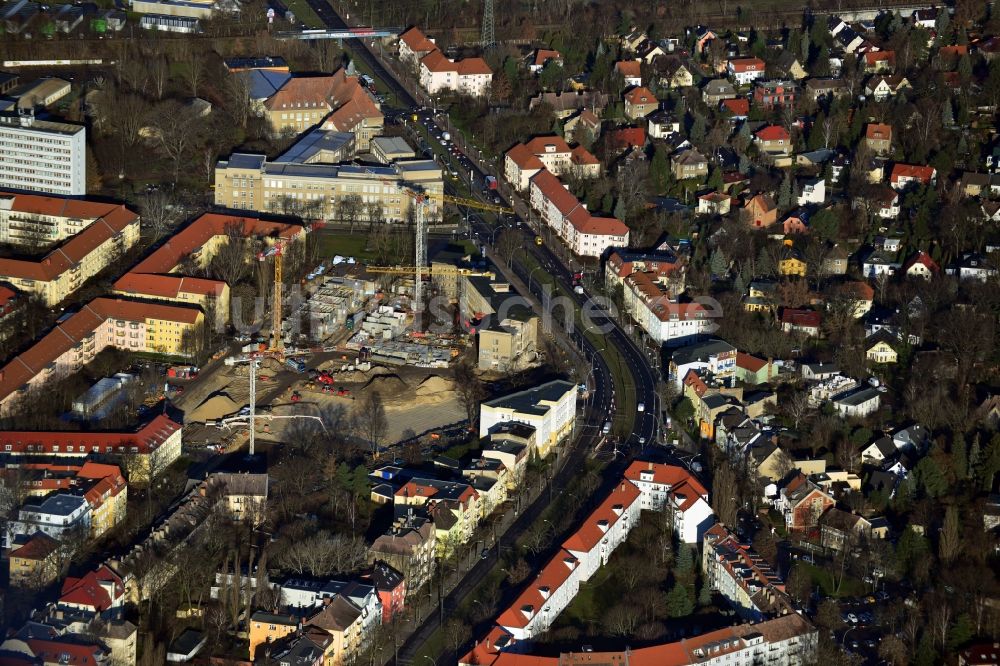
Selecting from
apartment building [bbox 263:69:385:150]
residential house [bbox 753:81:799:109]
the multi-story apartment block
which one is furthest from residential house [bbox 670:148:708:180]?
the multi-story apartment block

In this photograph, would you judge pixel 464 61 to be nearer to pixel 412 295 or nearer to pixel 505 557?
pixel 412 295

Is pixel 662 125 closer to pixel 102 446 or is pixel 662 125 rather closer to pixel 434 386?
pixel 434 386

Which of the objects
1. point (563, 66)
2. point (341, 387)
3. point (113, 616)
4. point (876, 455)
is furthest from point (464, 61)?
point (113, 616)

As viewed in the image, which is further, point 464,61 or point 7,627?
point 464,61

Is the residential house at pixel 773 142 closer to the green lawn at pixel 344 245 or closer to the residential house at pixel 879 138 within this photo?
the residential house at pixel 879 138

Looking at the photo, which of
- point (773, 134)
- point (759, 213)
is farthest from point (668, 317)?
point (773, 134)

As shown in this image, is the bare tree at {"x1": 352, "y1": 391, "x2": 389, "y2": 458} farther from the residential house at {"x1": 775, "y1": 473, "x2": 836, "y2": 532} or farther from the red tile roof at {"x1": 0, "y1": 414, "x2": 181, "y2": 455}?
the residential house at {"x1": 775, "y1": 473, "x2": 836, "y2": 532}
